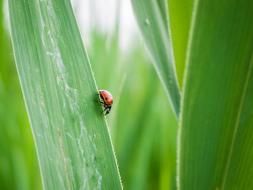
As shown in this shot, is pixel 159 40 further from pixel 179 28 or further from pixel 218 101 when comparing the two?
pixel 218 101

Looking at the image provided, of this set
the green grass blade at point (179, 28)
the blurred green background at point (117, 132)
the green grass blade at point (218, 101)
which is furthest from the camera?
the blurred green background at point (117, 132)

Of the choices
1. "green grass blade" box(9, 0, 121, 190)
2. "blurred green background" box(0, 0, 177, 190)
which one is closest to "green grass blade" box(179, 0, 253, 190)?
"green grass blade" box(9, 0, 121, 190)

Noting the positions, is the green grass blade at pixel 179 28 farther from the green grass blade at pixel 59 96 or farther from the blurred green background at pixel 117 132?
the blurred green background at pixel 117 132

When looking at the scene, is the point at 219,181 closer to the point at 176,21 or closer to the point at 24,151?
the point at 176,21

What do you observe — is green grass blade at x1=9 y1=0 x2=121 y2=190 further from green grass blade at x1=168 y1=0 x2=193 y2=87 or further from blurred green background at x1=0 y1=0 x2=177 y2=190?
blurred green background at x1=0 y1=0 x2=177 y2=190

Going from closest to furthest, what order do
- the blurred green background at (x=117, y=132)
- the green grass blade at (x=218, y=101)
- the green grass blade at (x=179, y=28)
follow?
the green grass blade at (x=218, y=101), the green grass blade at (x=179, y=28), the blurred green background at (x=117, y=132)

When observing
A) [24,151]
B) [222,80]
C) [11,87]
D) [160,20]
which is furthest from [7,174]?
[222,80]

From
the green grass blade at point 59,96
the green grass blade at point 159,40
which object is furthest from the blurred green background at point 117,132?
the green grass blade at point 59,96

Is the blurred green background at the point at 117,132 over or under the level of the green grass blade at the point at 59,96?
under
